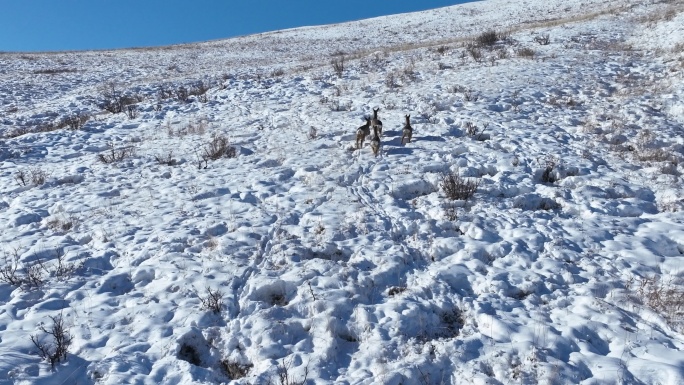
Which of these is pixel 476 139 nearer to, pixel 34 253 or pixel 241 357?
pixel 241 357

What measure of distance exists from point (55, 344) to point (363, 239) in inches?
157

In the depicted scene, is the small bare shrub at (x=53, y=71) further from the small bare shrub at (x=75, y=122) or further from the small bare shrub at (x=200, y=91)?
the small bare shrub at (x=75, y=122)

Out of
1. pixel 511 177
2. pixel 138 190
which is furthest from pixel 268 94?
pixel 511 177

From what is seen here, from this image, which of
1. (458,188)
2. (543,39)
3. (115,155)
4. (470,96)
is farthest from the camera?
(543,39)

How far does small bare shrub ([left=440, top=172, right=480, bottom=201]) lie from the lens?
25.7ft

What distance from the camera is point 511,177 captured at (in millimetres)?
8453

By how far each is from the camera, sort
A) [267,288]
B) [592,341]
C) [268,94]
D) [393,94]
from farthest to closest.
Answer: [268,94]
[393,94]
[267,288]
[592,341]

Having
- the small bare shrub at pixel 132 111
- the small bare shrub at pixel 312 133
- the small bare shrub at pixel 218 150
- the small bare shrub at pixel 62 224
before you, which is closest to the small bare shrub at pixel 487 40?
the small bare shrub at pixel 312 133

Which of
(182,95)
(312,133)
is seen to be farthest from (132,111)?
(312,133)

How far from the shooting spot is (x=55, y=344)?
4.80 meters

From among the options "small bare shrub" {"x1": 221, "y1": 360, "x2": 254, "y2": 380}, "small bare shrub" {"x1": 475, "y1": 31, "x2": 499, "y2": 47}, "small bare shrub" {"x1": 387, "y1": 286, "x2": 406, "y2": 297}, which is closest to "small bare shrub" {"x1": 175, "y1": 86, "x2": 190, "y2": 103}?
"small bare shrub" {"x1": 475, "y1": 31, "x2": 499, "y2": 47}

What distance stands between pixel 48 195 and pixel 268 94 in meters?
8.75

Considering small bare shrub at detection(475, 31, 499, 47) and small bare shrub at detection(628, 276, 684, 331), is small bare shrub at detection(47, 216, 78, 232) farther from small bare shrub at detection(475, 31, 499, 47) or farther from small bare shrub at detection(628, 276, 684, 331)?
small bare shrub at detection(475, 31, 499, 47)

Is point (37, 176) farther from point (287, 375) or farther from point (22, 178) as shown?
point (287, 375)
